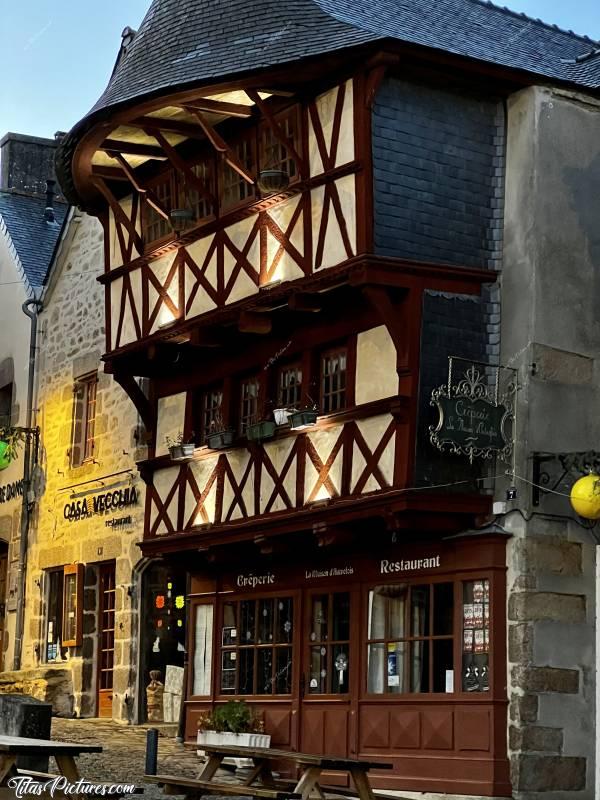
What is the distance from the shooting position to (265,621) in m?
18.0

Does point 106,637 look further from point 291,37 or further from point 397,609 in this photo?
point 291,37

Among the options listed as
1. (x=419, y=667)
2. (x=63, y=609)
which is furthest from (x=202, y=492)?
(x=63, y=609)

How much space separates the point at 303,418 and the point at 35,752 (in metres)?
6.20

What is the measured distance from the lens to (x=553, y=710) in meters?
15.0

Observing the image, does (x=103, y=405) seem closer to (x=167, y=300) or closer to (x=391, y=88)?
(x=167, y=300)

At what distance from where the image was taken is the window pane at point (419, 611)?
15.8 metres

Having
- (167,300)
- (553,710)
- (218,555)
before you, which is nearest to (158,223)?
(167,300)

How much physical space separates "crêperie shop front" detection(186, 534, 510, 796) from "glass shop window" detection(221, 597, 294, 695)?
0.7 inches

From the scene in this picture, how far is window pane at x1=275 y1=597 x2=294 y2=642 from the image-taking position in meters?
17.5

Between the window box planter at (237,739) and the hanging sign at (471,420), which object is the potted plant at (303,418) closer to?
the hanging sign at (471,420)

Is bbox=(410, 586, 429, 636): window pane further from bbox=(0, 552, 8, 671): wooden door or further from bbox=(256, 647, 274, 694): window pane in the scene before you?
bbox=(0, 552, 8, 671): wooden door

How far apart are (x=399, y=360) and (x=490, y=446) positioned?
3.78 feet

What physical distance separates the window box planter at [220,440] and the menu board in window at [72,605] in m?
5.54

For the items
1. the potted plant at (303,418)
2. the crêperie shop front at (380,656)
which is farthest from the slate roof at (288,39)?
the crêperie shop front at (380,656)
